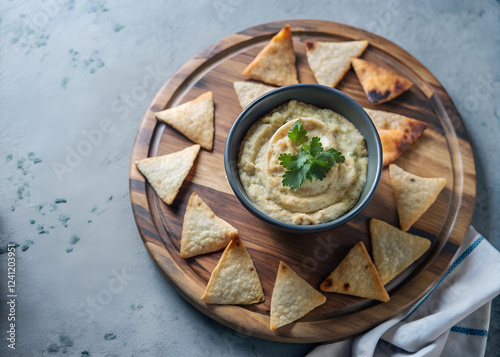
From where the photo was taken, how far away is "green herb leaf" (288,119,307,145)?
243 centimetres

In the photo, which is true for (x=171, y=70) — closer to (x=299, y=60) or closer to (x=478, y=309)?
(x=299, y=60)

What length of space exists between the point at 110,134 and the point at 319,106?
1.50 meters

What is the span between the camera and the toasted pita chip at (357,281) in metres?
2.56

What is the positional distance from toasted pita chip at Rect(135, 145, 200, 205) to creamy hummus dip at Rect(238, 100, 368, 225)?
1.23ft

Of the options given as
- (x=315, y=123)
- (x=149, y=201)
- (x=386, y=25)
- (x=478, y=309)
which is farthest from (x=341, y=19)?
(x=478, y=309)

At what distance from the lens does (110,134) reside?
3.17 metres

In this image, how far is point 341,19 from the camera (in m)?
3.40

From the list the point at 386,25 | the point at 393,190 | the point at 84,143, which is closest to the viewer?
the point at 393,190

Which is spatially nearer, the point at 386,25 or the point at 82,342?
the point at 82,342

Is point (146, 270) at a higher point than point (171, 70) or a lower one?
lower

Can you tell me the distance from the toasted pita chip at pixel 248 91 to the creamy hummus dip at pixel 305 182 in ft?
0.85

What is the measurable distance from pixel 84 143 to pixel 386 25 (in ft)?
7.88

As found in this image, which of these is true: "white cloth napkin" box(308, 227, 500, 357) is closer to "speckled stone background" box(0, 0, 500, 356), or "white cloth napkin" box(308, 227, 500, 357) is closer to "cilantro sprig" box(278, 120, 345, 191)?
"speckled stone background" box(0, 0, 500, 356)

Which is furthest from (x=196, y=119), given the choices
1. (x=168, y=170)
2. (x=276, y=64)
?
(x=276, y=64)
